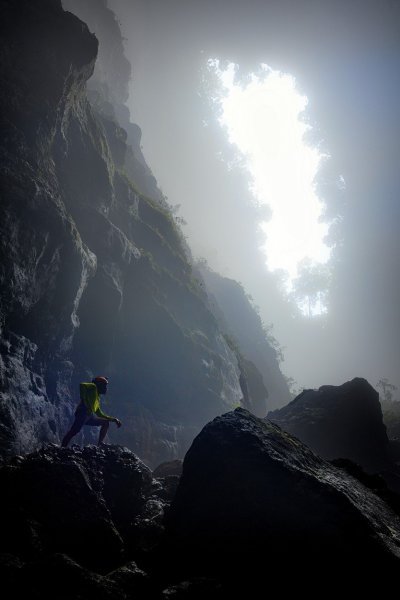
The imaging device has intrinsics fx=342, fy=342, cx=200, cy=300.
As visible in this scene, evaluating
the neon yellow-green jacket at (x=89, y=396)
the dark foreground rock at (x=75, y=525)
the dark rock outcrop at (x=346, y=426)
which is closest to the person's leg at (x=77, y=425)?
the neon yellow-green jacket at (x=89, y=396)

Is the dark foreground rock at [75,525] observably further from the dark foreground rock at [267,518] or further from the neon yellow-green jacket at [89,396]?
the neon yellow-green jacket at [89,396]

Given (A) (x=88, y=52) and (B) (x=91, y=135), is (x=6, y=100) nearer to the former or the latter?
(A) (x=88, y=52)

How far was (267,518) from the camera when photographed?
570cm

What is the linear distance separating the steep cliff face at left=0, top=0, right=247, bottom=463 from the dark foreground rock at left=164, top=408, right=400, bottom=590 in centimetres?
731

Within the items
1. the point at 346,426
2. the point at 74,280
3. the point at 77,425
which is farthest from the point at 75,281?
the point at 346,426

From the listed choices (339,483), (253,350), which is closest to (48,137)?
(339,483)

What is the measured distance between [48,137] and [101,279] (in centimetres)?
815

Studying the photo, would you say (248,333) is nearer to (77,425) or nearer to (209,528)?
(77,425)

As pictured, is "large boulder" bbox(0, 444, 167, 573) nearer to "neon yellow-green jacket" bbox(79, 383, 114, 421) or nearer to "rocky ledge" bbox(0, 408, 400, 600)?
"rocky ledge" bbox(0, 408, 400, 600)

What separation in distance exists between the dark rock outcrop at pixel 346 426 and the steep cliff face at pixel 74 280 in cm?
760

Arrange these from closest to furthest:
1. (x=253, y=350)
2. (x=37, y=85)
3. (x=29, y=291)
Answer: (x=29, y=291), (x=37, y=85), (x=253, y=350)

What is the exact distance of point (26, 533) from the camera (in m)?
5.85

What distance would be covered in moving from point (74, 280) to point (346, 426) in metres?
21.4

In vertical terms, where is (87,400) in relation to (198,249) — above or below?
below
